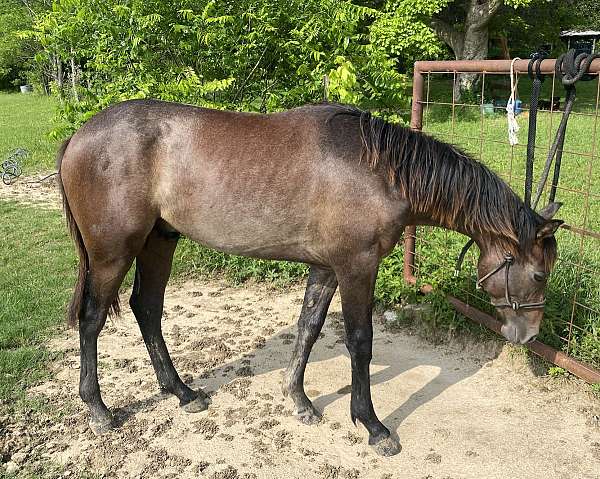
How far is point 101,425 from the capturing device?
Result: 3186 millimetres

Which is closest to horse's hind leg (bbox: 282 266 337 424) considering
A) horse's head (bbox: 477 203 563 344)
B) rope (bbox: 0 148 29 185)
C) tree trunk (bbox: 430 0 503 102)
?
horse's head (bbox: 477 203 563 344)

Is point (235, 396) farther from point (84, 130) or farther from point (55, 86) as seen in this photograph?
point (55, 86)

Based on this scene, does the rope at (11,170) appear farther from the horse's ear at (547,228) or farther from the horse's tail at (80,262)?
the horse's ear at (547,228)

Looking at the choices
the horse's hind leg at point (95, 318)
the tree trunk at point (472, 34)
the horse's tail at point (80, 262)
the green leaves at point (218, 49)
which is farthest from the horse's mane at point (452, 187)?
the tree trunk at point (472, 34)

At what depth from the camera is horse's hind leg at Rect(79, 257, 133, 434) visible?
3.14m

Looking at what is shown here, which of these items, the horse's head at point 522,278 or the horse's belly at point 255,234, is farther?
the horse's belly at point 255,234

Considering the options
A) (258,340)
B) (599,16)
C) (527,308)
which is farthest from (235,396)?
(599,16)

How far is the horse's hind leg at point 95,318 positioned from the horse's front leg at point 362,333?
1222 millimetres

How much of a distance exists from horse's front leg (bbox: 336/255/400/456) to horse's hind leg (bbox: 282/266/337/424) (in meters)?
0.41

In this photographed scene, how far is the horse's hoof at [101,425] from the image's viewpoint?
10.4 feet

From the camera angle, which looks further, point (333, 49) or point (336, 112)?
point (333, 49)

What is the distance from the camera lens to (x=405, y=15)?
13.4 metres

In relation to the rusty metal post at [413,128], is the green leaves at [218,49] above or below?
above

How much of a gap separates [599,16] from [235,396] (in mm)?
27709
